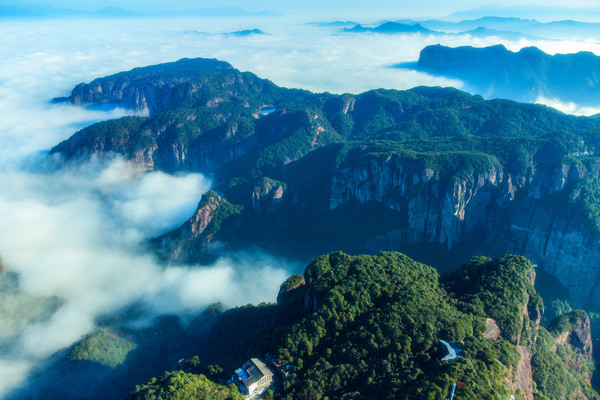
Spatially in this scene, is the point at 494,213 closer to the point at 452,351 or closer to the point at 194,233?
the point at 452,351

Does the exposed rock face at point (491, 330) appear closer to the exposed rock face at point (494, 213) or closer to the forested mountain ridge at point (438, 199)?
the exposed rock face at point (494, 213)

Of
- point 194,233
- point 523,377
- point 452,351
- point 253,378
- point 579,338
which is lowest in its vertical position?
point 194,233

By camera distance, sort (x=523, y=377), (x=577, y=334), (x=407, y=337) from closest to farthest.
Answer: (x=407, y=337) → (x=523, y=377) → (x=577, y=334)

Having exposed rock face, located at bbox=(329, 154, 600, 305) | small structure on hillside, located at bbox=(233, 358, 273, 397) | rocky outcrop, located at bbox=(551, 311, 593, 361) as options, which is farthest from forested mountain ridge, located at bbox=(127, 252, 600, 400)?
exposed rock face, located at bbox=(329, 154, 600, 305)

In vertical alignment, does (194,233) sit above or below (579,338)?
below

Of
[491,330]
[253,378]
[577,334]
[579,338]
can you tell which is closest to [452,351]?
[491,330]

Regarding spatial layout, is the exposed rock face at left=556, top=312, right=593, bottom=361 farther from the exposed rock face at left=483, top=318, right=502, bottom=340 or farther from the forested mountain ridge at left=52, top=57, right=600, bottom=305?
the exposed rock face at left=483, top=318, right=502, bottom=340
